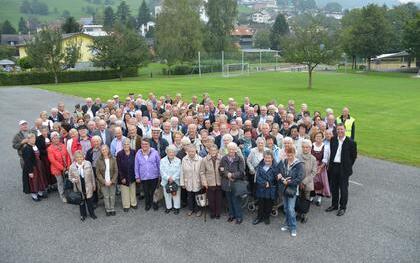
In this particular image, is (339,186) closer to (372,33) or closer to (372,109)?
(372,109)

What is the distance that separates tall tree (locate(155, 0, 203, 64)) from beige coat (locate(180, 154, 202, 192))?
171ft

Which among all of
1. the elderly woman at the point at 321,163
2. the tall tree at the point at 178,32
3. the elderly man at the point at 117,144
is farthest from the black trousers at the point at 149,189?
the tall tree at the point at 178,32

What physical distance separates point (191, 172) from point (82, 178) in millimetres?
2471

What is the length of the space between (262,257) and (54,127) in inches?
269

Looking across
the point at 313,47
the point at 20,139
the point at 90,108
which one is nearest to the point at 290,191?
the point at 20,139

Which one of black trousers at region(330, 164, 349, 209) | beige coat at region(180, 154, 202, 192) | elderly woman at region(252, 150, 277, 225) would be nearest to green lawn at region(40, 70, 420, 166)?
black trousers at region(330, 164, 349, 209)

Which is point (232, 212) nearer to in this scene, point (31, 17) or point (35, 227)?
point (35, 227)

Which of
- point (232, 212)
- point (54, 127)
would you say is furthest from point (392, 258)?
point (54, 127)

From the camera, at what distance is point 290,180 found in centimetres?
756

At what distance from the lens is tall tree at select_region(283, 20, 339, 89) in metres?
36.0

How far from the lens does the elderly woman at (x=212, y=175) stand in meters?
8.23

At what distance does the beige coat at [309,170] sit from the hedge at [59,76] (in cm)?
4748

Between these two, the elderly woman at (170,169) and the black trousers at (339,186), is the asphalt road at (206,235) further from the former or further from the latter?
the elderly woman at (170,169)

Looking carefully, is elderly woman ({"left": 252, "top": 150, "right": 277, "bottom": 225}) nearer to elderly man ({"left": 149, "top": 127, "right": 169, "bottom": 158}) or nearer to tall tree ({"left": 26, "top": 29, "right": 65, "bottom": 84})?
elderly man ({"left": 149, "top": 127, "right": 169, "bottom": 158})
